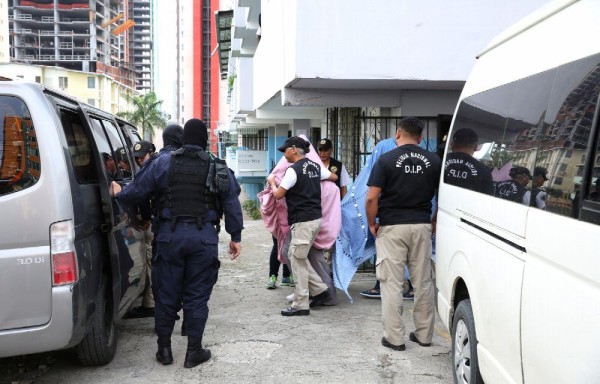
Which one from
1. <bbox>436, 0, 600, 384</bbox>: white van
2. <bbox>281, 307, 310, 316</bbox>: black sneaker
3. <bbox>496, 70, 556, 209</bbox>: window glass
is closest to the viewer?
<bbox>436, 0, 600, 384</bbox>: white van

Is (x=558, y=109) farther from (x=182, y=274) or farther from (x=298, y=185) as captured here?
(x=298, y=185)

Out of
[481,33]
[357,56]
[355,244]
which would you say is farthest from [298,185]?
[481,33]

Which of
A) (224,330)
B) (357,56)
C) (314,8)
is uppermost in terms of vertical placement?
(314,8)

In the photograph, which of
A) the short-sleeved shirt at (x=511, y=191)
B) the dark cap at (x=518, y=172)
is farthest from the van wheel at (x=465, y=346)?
the dark cap at (x=518, y=172)

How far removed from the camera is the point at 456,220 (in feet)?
12.9

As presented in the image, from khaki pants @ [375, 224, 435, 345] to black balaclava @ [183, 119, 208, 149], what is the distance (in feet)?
5.26

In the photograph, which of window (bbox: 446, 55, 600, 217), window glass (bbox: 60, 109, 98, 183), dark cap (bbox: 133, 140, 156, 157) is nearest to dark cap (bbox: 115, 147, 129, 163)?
dark cap (bbox: 133, 140, 156, 157)

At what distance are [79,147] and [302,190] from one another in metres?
2.36

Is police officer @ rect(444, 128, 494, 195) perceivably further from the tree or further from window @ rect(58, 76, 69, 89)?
window @ rect(58, 76, 69, 89)

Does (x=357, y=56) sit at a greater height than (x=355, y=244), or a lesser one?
greater

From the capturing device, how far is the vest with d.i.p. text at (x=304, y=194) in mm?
5887

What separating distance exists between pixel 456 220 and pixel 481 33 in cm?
423

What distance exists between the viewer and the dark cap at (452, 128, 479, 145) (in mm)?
3788

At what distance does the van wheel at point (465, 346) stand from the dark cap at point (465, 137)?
1009 millimetres
